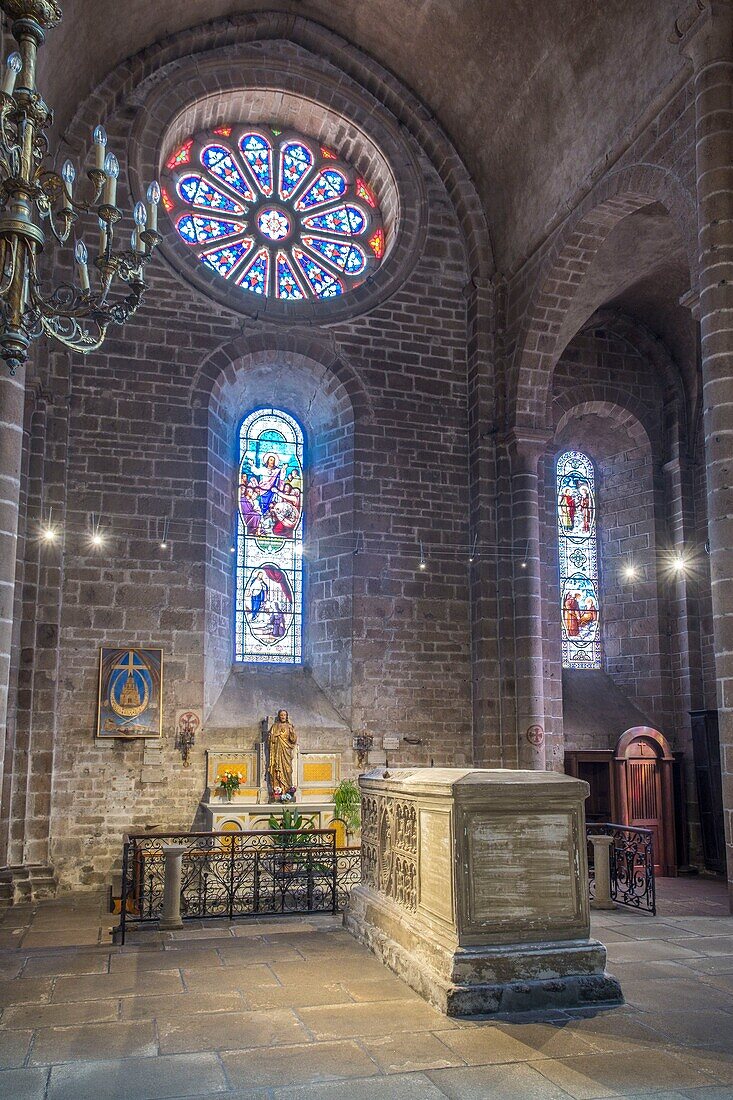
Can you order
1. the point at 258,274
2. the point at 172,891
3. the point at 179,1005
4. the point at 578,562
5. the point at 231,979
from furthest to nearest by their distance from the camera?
1. the point at 578,562
2. the point at 258,274
3. the point at 172,891
4. the point at 231,979
5. the point at 179,1005

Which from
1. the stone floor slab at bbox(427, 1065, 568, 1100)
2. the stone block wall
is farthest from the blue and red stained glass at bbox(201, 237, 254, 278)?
the stone floor slab at bbox(427, 1065, 568, 1100)

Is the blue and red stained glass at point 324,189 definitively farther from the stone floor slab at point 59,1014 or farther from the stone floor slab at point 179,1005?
the stone floor slab at point 59,1014

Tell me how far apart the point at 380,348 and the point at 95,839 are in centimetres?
672

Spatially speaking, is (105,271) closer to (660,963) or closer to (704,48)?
(660,963)

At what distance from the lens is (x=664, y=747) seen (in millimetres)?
12633

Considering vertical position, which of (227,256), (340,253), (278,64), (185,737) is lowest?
(185,737)

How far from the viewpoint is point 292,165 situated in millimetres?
13336

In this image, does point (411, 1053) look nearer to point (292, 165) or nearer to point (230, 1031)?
point (230, 1031)

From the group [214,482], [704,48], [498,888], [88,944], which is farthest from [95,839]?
[704,48]

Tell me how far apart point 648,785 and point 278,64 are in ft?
33.9

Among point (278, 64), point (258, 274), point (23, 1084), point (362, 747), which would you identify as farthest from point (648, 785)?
point (278, 64)

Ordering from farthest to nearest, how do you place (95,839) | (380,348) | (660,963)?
(380,348) < (95,839) < (660,963)

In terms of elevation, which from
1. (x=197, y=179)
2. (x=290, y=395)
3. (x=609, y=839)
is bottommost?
(x=609, y=839)

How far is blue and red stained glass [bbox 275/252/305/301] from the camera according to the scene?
12.8m
